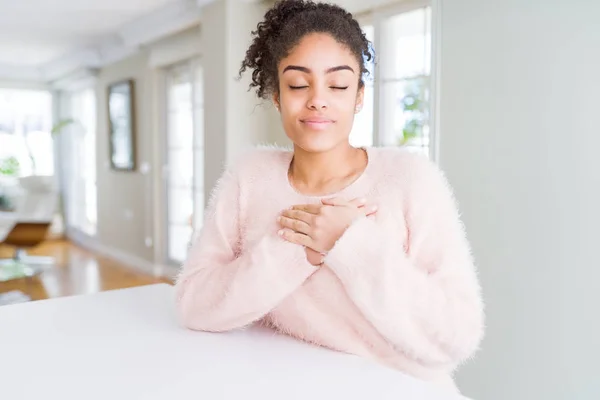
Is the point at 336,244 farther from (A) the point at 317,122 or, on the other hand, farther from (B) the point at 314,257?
(A) the point at 317,122

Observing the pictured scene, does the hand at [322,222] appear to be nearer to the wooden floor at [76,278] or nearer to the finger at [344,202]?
the finger at [344,202]

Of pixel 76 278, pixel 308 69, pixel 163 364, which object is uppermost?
pixel 308 69

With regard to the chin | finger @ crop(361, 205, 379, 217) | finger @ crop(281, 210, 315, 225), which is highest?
the chin

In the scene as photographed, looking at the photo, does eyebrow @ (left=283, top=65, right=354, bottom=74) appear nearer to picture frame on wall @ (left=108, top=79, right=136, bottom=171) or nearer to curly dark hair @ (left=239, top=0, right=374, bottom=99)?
curly dark hair @ (left=239, top=0, right=374, bottom=99)

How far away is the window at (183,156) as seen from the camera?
5.05 m

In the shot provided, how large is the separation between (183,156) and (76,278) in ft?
5.48

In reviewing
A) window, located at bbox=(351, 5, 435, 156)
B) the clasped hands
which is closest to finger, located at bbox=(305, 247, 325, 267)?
the clasped hands

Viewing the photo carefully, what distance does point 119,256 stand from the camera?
6559mm

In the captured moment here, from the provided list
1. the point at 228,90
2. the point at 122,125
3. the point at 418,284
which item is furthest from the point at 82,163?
the point at 418,284

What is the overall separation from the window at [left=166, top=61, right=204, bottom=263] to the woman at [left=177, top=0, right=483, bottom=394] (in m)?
3.96

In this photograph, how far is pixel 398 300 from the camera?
33.5 inches

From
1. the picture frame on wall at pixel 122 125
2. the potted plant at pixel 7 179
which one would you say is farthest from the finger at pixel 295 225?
the potted plant at pixel 7 179

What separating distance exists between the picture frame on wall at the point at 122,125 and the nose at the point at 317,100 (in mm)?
5490

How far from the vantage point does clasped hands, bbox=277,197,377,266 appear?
2.93 feet
